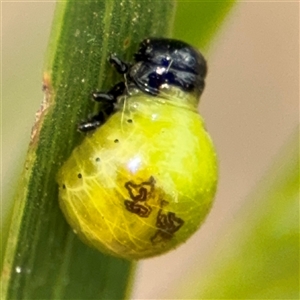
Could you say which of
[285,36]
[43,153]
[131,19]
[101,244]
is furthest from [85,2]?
[285,36]

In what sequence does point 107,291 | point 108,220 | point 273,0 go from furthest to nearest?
point 273,0
point 107,291
point 108,220

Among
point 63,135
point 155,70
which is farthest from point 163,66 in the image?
point 63,135

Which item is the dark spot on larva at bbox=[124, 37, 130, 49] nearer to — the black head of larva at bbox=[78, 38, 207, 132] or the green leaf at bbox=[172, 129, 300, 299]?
the black head of larva at bbox=[78, 38, 207, 132]

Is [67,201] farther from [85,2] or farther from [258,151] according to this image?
[258,151]

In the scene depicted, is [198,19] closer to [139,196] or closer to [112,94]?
[112,94]

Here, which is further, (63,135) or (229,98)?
(229,98)

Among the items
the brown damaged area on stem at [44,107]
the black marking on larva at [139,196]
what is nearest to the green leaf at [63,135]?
the brown damaged area on stem at [44,107]
